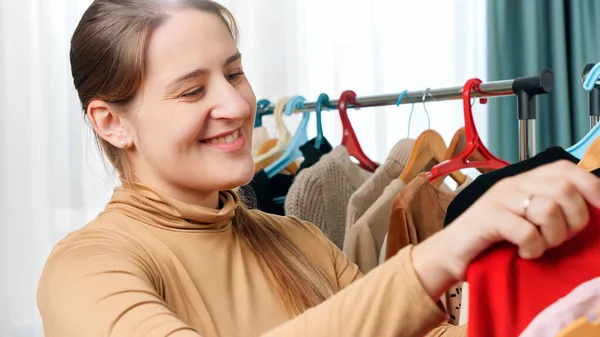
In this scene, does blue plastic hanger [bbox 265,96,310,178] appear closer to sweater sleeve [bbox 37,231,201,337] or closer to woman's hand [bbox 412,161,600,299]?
sweater sleeve [bbox 37,231,201,337]

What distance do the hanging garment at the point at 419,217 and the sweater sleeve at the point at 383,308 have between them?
719 mm

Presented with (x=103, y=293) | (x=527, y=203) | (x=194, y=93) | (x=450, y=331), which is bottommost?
(x=450, y=331)

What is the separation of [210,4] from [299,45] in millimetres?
1246

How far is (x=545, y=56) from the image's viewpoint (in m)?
2.56

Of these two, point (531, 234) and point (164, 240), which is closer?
point (531, 234)

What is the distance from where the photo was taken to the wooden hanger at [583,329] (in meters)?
0.60

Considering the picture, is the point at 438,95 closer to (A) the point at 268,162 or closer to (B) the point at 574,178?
(A) the point at 268,162

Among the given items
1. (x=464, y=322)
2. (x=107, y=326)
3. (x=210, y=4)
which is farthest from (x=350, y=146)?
(x=107, y=326)

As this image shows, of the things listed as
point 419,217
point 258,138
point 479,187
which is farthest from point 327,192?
point 479,187

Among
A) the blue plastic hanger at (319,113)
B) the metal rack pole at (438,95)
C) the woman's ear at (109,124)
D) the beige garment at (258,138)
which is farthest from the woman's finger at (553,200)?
the beige garment at (258,138)

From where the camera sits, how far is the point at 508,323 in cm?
66

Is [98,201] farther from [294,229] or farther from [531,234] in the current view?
[531,234]

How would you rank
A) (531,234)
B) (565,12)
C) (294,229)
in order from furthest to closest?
(565,12) → (294,229) → (531,234)

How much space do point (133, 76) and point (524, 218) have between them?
24.8 inches
